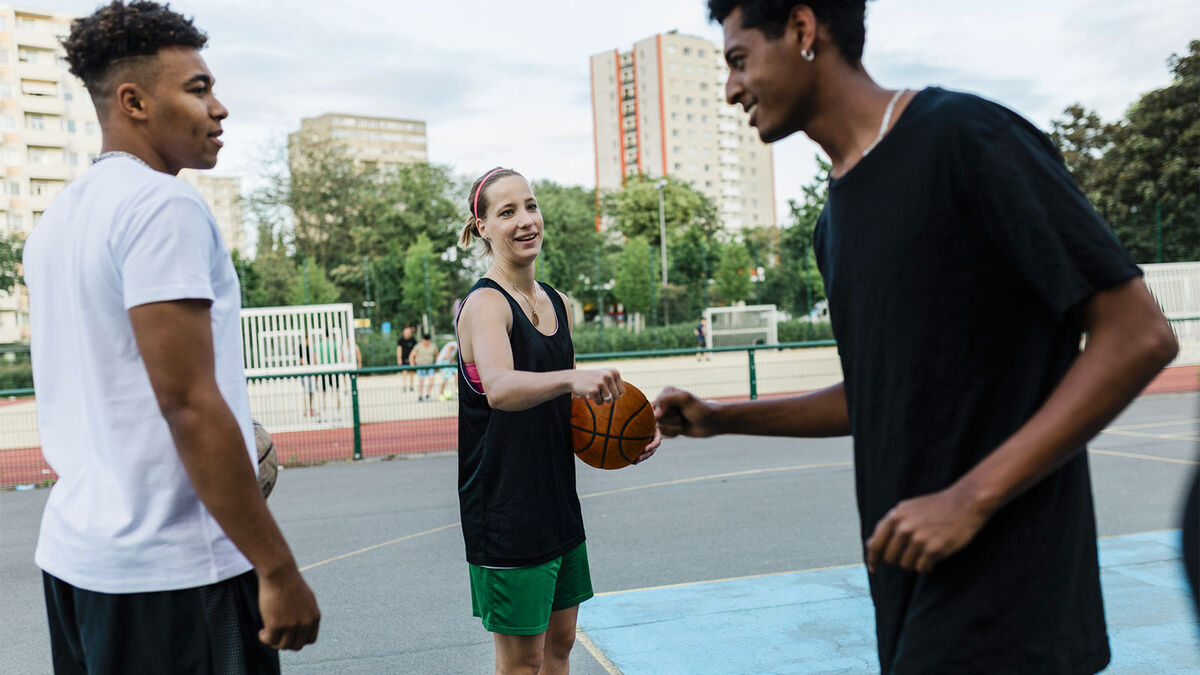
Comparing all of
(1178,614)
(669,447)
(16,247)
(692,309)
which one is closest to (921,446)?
(1178,614)

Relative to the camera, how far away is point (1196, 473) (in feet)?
4.36

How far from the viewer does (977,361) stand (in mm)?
1673

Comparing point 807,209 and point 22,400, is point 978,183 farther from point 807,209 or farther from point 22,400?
point 807,209

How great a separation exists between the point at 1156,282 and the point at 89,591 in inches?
1013

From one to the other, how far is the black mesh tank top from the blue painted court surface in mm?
1508

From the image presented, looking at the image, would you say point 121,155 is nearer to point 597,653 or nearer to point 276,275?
point 597,653

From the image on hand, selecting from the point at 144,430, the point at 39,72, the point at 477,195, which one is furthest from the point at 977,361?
the point at 39,72

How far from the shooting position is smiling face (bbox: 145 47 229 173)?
82.7 inches

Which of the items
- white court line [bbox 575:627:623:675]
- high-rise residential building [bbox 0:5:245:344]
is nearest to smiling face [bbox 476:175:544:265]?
white court line [bbox 575:627:623:675]

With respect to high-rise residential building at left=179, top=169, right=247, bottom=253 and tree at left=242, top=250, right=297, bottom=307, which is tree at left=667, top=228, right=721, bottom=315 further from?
high-rise residential building at left=179, top=169, right=247, bottom=253

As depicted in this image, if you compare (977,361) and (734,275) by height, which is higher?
(734,275)

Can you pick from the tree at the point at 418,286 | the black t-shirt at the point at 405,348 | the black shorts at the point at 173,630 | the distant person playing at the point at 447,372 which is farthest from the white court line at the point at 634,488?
the tree at the point at 418,286

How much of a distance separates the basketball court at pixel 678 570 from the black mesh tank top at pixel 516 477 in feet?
4.99

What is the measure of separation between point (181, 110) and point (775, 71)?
1287 mm
